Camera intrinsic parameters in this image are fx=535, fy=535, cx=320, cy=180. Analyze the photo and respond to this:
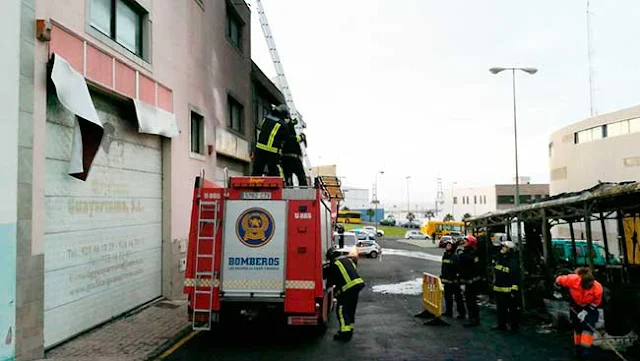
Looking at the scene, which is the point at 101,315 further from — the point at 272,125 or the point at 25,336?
the point at 272,125

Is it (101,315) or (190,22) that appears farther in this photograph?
(190,22)

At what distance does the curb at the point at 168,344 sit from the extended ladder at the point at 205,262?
1.82 ft

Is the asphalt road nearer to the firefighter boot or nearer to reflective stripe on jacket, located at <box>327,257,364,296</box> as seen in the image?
the firefighter boot

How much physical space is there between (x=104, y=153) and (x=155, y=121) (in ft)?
5.82

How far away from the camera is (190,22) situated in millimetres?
14258

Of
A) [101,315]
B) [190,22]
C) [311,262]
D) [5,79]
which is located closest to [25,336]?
[101,315]

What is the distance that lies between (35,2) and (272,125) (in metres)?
4.69

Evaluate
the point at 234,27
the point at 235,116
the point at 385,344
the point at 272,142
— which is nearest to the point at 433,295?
the point at 385,344

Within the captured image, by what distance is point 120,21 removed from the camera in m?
10.6

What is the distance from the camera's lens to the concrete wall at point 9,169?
672cm

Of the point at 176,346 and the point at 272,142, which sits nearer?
the point at 176,346

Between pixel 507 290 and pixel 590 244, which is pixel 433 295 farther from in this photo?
pixel 590 244

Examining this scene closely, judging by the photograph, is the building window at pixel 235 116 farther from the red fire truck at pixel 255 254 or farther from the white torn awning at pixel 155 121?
the red fire truck at pixel 255 254

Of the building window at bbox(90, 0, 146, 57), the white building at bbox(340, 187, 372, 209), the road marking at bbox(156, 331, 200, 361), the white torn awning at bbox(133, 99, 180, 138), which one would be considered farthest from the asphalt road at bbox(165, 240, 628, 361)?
the white building at bbox(340, 187, 372, 209)
